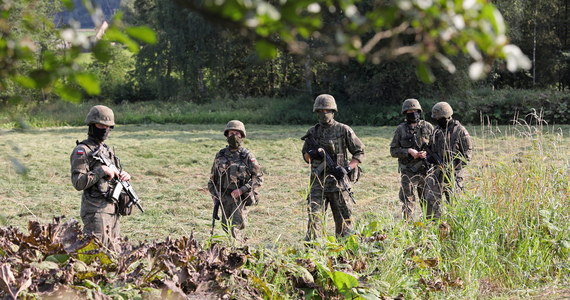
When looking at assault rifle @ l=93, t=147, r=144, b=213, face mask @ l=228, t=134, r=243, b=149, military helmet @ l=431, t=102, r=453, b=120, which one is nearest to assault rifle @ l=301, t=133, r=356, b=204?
face mask @ l=228, t=134, r=243, b=149

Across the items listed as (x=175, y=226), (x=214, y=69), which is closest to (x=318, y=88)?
(x=214, y=69)

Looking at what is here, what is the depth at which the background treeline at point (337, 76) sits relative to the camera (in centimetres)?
2416

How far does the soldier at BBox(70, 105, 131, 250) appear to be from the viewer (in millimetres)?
5824

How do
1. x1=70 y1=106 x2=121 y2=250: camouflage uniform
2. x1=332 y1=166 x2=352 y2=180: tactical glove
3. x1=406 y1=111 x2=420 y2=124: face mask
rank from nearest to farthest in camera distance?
x1=70 y1=106 x2=121 y2=250: camouflage uniform
x1=332 y1=166 x2=352 y2=180: tactical glove
x1=406 y1=111 x2=420 y2=124: face mask

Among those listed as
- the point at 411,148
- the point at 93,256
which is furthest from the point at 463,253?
the point at 411,148

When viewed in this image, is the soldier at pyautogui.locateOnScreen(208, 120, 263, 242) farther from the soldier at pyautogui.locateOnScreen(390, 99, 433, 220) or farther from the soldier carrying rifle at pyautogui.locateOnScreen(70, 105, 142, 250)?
the soldier at pyautogui.locateOnScreen(390, 99, 433, 220)

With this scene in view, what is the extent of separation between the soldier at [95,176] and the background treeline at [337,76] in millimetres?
15511

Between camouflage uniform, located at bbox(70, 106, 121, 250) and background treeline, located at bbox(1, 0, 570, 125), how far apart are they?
15.5m

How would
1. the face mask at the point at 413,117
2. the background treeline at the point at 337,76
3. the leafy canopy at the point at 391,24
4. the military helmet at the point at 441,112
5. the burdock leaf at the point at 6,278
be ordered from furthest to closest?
the background treeline at the point at 337,76 → the face mask at the point at 413,117 → the military helmet at the point at 441,112 → the burdock leaf at the point at 6,278 → the leafy canopy at the point at 391,24

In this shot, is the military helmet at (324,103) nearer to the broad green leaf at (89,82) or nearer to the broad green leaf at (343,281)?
the broad green leaf at (343,281)

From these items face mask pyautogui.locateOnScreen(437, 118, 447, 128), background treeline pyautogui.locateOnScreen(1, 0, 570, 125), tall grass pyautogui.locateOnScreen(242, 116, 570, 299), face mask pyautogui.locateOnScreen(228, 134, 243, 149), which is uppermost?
background treeline pyautogui.locateOnScreen(1, 0, 570, 125)

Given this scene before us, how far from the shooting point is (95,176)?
582 centimetres

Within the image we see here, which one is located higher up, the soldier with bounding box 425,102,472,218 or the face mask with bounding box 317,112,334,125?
the face mask with bounding box 317,112,334,125

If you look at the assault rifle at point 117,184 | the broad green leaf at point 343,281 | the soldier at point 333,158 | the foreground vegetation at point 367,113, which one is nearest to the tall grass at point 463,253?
the broad green leaf at point 343,281
